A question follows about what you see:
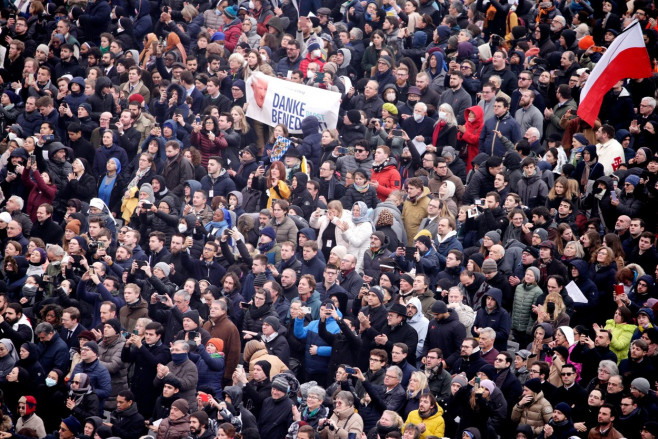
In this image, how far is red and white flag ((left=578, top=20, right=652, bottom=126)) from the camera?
1548 centimetres

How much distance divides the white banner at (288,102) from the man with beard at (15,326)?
576 cm

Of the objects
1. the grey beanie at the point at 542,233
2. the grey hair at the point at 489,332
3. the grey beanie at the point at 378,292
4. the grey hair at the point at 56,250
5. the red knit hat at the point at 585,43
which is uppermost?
the red knit hat at the point at 585,43

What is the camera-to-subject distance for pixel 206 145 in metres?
17.0

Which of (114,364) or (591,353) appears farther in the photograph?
(114,364)

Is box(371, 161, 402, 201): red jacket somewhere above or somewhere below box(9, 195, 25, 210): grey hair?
above

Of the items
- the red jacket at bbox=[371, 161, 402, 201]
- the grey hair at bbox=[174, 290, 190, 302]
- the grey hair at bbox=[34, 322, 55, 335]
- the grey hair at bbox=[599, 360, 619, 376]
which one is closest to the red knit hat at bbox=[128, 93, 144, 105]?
the red jacket at bbox=[371, 161, 402, 201]

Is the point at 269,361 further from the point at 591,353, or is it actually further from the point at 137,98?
the point at 137,98

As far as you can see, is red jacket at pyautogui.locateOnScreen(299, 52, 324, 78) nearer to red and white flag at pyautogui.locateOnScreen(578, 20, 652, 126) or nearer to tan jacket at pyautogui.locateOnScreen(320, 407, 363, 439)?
red and white flag at pyautogui.locateOnScreen(578, 20, 652, 126)

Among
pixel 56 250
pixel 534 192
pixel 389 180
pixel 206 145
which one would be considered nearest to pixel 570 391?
pixel 534 192

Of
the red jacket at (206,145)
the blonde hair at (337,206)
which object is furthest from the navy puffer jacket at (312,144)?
the blonde hair at (337,206)

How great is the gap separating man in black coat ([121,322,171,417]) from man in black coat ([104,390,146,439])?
0.49 m

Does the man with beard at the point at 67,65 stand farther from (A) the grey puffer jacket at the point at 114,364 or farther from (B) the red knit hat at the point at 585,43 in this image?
(B) the red knit hat at the point at 585,43

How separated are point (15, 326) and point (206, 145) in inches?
183

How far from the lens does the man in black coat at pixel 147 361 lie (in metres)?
12.9
